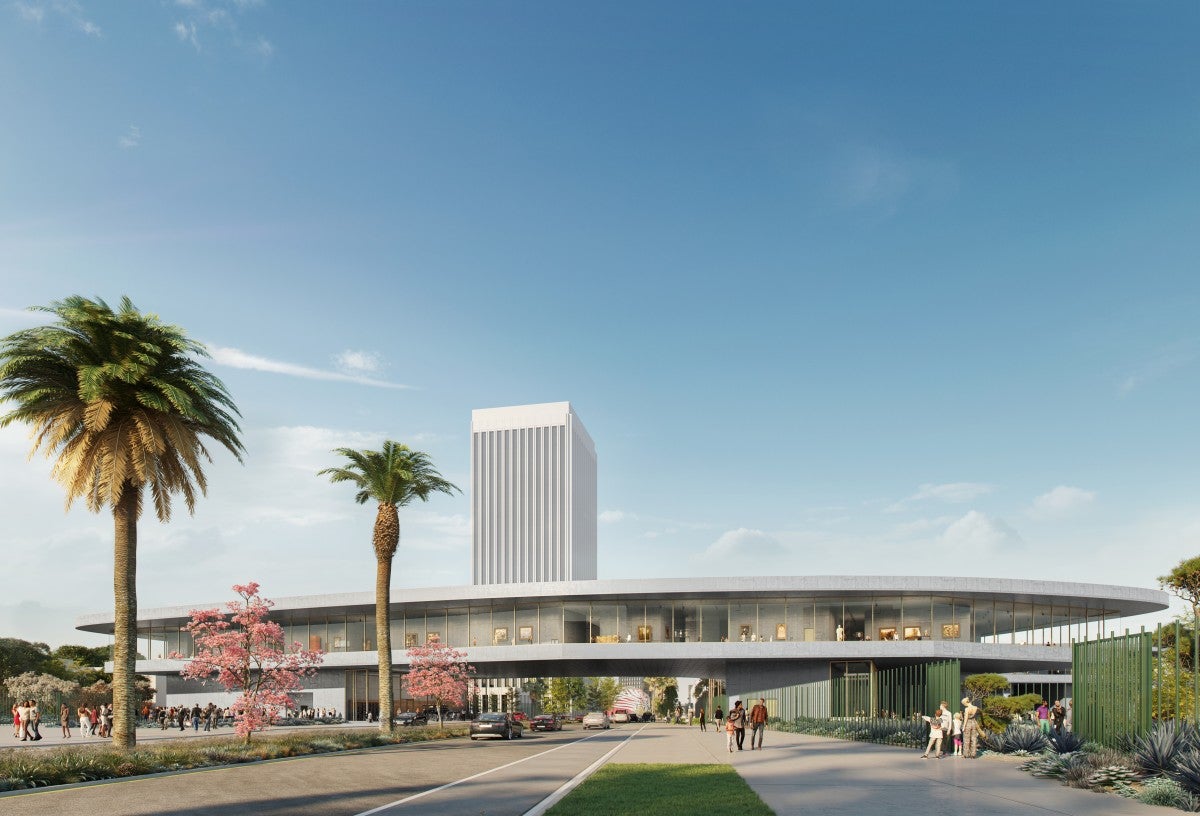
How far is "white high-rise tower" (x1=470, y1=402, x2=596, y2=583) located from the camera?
634ft

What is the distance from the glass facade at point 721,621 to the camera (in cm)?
6544

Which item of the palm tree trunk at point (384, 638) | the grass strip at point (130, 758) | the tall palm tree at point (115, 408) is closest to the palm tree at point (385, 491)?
the palm tree trunk at point (384, 638)

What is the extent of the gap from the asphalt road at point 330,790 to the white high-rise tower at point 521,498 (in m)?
162

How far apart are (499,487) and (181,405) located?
545 feet

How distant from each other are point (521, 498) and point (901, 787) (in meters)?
176

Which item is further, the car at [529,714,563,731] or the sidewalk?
the car at [529,714,563,731]

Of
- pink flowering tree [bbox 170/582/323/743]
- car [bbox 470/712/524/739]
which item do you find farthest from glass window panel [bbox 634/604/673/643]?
pink flowering tree [bbox 170/582/323/743]

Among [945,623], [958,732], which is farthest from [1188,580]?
[958,732]

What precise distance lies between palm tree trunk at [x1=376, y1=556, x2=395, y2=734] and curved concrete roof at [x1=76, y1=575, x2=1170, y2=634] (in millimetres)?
19110

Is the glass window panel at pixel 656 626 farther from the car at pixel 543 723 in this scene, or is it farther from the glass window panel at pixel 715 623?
the car at pixel 543 723

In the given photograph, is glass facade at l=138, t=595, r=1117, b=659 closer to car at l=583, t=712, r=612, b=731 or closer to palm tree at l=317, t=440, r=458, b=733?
car at l=583, t=712, r=612, b=731

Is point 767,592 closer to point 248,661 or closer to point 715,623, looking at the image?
point 715,623

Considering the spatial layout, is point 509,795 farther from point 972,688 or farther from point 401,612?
point 401,612

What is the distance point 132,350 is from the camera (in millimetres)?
29984
